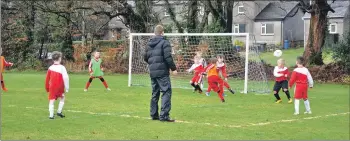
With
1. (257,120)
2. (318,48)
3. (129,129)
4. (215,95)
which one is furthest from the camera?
(318,48)

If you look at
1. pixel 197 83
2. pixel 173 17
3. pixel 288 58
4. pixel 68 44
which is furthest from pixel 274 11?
pixel 197 83

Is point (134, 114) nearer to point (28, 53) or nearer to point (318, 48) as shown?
point (318, 48)

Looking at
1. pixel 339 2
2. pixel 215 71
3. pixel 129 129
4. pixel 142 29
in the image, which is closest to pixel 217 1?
pixel 142 29

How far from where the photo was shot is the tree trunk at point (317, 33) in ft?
115

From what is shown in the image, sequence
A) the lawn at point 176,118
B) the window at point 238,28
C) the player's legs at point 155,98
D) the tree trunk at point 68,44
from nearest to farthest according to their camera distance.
→ the lawn at point 176,118, the player's legs at point 155,98, the tree trunk at point 68,44, the window at point 238,28

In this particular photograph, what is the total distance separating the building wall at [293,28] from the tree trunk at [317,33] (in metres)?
37.1

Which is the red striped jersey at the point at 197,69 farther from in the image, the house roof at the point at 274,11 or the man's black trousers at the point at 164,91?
the house roof at the point at 274,11

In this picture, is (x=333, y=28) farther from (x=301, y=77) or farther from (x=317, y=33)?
(x=301, y=77)

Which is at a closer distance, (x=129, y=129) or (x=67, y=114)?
(x=129, y=129)

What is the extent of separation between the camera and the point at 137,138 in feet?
38.3

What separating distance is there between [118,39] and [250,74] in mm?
16718

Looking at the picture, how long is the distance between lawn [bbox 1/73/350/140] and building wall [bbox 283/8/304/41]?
2013 inches

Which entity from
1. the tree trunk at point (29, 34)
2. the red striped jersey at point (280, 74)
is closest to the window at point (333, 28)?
the tree trunk at point (29, 34)

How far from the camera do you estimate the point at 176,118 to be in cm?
1495
